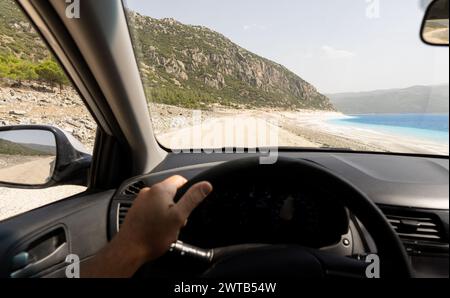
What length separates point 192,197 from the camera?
1.29m

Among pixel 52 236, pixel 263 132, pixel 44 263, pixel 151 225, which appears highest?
pixel 263 132

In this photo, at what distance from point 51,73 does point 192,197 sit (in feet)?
5.65

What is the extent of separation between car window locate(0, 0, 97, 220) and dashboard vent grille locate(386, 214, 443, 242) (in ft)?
7.67

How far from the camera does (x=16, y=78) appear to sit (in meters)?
2.66

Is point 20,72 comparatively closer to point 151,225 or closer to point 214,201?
point 214,201

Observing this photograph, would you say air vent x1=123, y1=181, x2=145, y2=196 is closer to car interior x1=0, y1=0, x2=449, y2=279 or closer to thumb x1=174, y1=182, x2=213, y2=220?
car interior x1=0, y1=0, x2=449, y2=279

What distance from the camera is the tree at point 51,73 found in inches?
92.9

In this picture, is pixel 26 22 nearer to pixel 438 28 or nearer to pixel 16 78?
pixel 16 78

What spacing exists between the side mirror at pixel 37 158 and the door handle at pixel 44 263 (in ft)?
2.32

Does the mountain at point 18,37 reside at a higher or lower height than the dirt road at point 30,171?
higher

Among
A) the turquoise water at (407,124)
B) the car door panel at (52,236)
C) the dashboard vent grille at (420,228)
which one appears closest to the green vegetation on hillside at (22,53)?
the car door panel at (52,236)

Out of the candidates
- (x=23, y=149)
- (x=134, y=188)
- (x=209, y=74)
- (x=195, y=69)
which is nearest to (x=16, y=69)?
(x=23, y=149)

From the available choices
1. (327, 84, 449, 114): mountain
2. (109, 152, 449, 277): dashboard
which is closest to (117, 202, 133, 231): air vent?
(109, 152, 449, 277): dashboard

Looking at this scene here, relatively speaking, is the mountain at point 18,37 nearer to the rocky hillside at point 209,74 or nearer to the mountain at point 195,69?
the mountain at point 195,69
